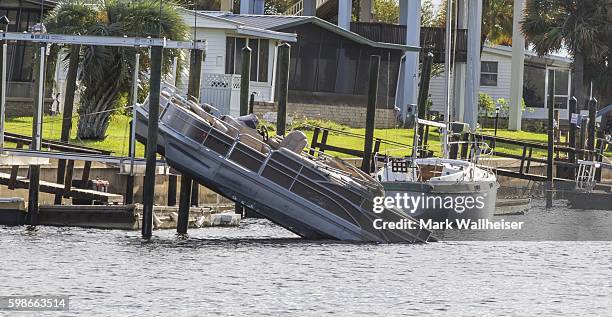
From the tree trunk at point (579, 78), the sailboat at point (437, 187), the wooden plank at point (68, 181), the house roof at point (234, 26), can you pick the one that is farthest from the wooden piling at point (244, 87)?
the tree trunk at point (579, 78)

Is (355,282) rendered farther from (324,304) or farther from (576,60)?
(576,60)

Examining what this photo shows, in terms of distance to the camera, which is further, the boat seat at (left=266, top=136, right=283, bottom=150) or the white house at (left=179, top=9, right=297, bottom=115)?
the white house at (left=179, top=9, right=297, bottom=115)

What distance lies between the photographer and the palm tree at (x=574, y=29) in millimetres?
68688

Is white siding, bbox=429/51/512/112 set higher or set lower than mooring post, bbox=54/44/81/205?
higher

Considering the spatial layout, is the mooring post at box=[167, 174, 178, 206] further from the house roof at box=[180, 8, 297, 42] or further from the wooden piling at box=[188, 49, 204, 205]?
the house roof at box=[180, 8, 297, 42]

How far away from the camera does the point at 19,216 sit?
35406 millimetres

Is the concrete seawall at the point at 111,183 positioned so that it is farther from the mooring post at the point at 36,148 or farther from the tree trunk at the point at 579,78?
the tree trunk at the point at 579,78

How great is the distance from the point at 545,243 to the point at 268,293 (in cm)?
1362

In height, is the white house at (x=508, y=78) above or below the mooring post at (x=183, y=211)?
above

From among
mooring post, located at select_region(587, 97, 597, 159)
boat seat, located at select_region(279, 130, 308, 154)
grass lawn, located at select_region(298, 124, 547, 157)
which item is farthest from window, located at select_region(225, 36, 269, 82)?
boat seat, located at select_region(279, 130, 308, 154)

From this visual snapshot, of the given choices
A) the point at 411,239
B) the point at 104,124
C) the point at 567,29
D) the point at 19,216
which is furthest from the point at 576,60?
the point at 19,216

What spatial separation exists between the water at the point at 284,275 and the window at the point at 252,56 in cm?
1881

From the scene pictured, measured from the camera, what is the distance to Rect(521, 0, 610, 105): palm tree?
68688mm

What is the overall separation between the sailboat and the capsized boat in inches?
110
